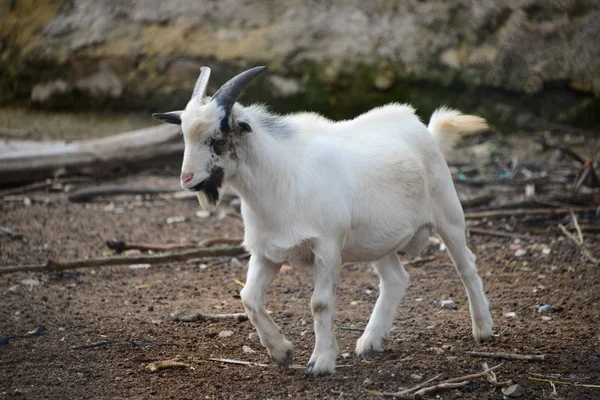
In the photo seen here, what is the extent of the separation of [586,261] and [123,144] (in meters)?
5.89

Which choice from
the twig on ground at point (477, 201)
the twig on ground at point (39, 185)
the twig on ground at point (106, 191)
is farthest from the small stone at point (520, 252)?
the twig on ground at point (39, 185)

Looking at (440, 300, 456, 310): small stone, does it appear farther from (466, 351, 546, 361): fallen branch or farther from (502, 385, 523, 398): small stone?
(502, 385, 523, 398): small stone

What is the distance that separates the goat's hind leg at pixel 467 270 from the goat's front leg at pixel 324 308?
1030 millimetres

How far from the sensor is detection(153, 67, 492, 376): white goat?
4.53 metres

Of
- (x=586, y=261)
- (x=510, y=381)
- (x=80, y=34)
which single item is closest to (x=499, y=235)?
(x=586, y=261)

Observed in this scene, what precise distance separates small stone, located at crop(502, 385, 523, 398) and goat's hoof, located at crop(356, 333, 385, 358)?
0.93 meters

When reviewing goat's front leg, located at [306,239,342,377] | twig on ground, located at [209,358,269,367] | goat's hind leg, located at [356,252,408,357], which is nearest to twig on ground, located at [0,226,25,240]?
twig on ground, located at [209,358,269,367]

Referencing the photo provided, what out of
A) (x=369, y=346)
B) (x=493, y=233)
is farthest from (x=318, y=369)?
(x=493, y=233)

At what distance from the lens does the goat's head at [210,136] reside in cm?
440

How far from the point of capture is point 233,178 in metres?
4.67

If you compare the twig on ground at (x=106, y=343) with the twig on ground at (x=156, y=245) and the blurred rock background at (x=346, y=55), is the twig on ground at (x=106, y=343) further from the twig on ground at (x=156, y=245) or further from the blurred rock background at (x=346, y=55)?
the blurred rock background at (x=346, y=55)

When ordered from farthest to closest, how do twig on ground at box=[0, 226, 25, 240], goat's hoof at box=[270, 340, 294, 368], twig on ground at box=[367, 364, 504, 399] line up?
twig on ground at box=[0, 226, 25, 240], goat's hoof at box=[270, 340, 294, 368], twig on ground at box=[367, 364, 504, 399]

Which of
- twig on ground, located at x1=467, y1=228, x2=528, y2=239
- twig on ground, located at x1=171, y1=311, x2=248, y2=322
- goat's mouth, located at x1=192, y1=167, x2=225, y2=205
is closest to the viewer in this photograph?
goat's mouth, located at x1=192, y1=167, x2=225, y2=205

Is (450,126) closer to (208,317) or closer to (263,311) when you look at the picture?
(263,311)
